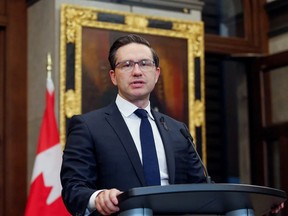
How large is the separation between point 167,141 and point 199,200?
540 mm

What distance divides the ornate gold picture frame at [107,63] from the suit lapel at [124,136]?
2.55 metres

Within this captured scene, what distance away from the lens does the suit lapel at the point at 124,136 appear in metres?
2.67

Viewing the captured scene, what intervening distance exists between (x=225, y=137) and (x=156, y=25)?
153 centimetres

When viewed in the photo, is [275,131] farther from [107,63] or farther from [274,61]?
[107,63]

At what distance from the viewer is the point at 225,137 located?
22.9 ft

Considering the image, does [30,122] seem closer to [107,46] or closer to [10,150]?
[10,150]

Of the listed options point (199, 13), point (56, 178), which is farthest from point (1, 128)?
point (199, 13)

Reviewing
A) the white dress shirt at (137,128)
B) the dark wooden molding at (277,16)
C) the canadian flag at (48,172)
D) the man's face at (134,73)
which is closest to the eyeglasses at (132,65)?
the man's face at (134,73)

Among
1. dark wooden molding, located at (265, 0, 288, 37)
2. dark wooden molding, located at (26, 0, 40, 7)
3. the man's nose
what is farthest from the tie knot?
dark wooden molding, located at (265, 0, 288, 37)

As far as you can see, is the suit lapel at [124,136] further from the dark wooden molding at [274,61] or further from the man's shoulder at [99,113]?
the dark wooden molding at [274,61]

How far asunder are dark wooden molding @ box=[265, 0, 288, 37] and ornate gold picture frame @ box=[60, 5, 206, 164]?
3.72 feet

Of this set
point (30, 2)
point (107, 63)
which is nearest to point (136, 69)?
point (107, 63)

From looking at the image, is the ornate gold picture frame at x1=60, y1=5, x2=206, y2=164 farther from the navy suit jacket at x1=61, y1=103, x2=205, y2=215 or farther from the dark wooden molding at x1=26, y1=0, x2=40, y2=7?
the navy suit jacket at x1=61, y1=103, x2=205, y2=215

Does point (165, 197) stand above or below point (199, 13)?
below
